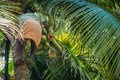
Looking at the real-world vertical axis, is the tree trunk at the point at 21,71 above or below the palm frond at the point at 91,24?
below

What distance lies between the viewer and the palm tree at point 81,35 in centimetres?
402

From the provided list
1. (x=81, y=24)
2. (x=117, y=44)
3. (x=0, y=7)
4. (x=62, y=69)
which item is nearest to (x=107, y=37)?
(x=117, y=44)

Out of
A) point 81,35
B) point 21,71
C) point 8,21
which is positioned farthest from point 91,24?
point 8,21

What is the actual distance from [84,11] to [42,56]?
2.00m

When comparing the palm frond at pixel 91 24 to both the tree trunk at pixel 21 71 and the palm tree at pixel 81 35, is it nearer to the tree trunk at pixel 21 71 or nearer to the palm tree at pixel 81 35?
the palm tree at pixel 81 35

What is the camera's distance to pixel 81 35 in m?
4.29

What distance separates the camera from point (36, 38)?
12.7ft

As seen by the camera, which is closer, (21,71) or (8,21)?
(8,21)

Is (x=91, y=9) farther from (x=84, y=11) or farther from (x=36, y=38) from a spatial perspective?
(x=36, y=38)

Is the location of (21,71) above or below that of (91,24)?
below

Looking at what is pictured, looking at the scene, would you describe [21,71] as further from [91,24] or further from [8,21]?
[8,21]

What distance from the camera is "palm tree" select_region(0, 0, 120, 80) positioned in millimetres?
4016

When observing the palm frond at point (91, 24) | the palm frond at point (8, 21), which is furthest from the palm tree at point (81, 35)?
the palm frond at point (8, 21)

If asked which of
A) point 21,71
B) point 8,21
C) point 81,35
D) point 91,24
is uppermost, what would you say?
point 8,21
